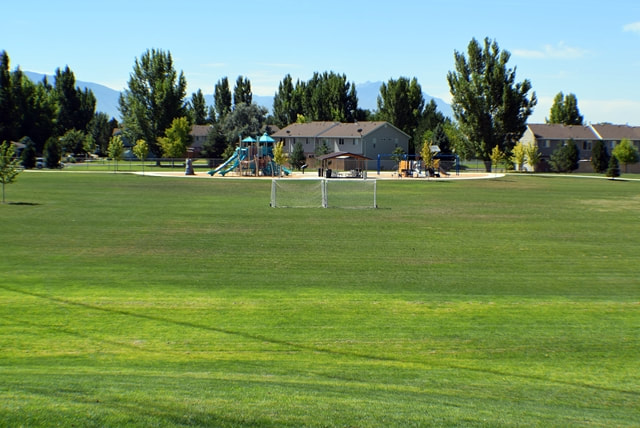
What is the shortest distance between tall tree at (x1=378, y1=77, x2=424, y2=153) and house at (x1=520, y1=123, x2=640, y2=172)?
68.8 ft

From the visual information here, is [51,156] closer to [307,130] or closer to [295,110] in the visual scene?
[307,130]

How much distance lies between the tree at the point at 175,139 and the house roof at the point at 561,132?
57.1m

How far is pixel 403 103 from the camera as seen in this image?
5022 inches

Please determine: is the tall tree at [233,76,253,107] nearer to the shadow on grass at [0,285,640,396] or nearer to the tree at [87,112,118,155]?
the tree at [87,112,118,155]

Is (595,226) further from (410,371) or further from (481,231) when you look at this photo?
(410,371)

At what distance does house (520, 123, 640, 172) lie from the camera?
11262 cm

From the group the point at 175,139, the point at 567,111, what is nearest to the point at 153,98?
the point at 175,139

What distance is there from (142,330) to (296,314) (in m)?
3.13

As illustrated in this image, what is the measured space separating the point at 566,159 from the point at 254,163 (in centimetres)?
4645

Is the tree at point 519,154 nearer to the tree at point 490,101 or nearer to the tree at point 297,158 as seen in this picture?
the tree at point 490,101

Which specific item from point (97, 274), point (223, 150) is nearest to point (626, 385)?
point (97, 274)

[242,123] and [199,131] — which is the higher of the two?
[242,123]

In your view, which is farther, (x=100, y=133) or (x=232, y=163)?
(x=100, y=133)

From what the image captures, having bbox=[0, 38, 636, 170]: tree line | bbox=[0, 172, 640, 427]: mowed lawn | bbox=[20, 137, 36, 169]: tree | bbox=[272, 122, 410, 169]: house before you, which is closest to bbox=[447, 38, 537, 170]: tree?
bbox=[0, 38, 636, 170]: tree line
